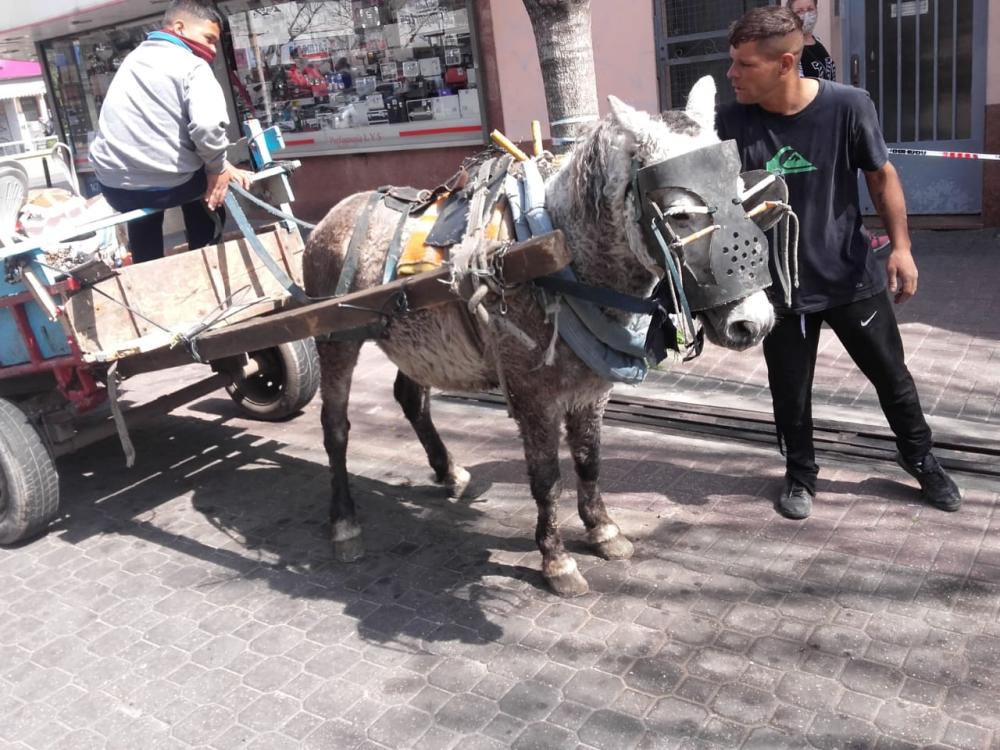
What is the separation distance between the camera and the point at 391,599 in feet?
12.7

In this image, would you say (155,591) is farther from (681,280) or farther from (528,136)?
(528,136)

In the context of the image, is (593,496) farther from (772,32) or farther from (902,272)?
(772,32)

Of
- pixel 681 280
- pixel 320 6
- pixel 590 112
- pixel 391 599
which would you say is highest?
pixel 320 6

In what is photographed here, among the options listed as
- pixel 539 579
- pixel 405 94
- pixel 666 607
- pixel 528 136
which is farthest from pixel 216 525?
pixel 405 94

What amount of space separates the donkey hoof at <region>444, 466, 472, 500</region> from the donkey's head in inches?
84.5

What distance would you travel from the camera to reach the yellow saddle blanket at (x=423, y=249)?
344 centimetres

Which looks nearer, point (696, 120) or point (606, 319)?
point (696, 120)

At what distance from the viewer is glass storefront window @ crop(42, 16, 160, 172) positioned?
14.1 m

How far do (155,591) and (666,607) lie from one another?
2.31 metres

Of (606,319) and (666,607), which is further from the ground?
(606,319)

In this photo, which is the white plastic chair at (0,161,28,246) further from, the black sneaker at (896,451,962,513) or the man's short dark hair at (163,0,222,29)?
the black sneaker at (896,451,962,513)

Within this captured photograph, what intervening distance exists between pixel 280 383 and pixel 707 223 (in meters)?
3.77

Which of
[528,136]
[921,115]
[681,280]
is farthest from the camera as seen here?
[528,136]

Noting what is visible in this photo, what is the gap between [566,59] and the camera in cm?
529
